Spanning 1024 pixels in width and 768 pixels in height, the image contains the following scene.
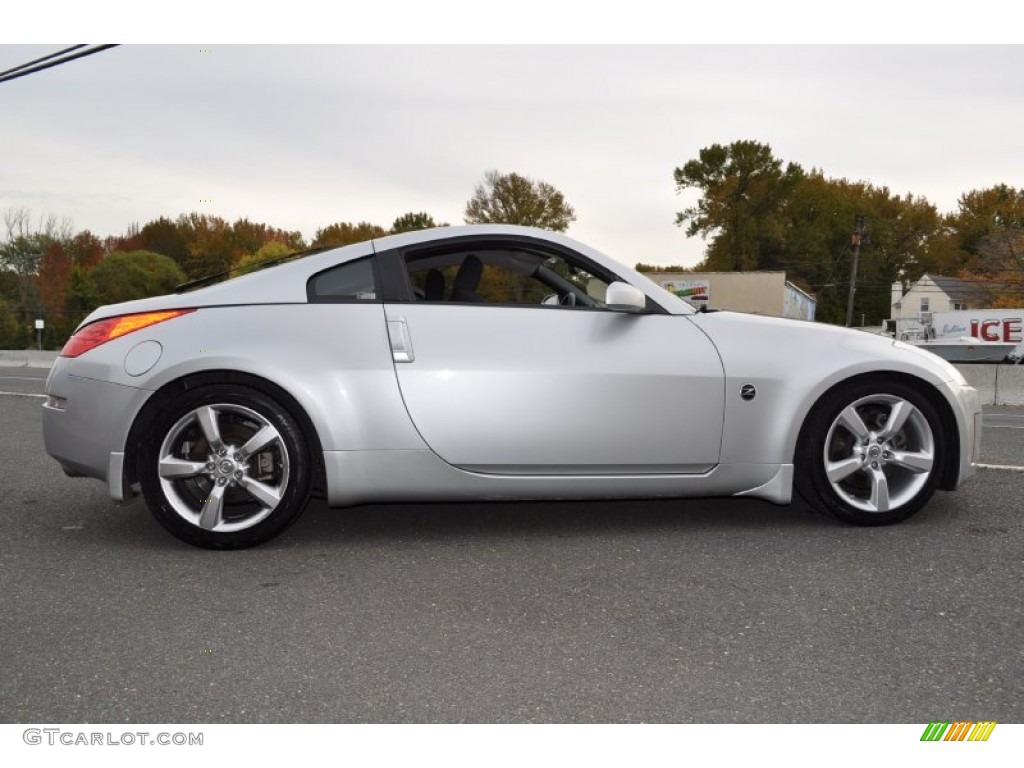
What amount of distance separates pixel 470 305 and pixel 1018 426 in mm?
7899

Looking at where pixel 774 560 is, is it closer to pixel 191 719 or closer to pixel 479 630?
pixel 479 630

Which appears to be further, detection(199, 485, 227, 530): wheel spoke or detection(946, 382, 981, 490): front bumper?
detection(946, 382, 981, 490): front bumper

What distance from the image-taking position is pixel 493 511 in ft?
16.7

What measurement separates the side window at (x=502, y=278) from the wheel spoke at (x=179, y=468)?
1.22 metres

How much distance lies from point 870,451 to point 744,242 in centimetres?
7298

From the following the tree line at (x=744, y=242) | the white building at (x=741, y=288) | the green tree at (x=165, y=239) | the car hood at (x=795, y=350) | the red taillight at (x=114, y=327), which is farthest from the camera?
the green tree at (x=165, y=239)

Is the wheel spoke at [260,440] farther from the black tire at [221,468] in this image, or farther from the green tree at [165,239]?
the green tree at [165,239]

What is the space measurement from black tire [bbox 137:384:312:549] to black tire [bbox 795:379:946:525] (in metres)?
2.30

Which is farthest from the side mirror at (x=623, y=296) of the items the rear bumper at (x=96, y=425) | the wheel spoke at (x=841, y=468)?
the rear bumper at (x=96, y=425)

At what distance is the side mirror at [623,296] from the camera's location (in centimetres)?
425

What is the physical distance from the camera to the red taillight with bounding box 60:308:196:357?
4.30 m

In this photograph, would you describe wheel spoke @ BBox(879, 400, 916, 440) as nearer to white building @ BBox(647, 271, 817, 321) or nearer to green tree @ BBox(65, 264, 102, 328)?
white building @ BBox(647, 271, 817, 321)

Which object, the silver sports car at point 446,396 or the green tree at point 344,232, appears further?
the green tree at point 344,232

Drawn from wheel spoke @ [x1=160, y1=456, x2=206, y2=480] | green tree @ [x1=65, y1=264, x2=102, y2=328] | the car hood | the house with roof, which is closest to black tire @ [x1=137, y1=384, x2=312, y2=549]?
wheel spoke @ [x1=160, y1=456, x2=206, y2=480]
